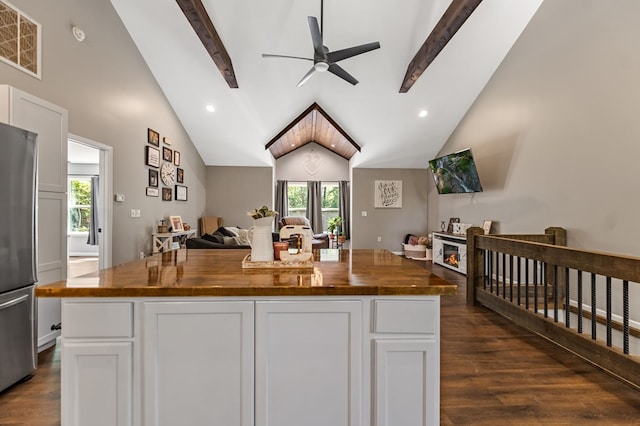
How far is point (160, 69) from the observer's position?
4.70 m

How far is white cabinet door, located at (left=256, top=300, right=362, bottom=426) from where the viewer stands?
1309 millimetres

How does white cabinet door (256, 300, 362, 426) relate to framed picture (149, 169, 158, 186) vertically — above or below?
below

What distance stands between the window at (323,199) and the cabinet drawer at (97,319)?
776 cm

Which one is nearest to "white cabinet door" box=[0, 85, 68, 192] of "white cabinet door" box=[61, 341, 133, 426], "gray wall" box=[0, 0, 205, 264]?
"gray wall" box=[0, 0, 205, 264]

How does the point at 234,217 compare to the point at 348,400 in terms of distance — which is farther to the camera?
the point at 234,217

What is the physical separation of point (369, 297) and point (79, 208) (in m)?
8.24

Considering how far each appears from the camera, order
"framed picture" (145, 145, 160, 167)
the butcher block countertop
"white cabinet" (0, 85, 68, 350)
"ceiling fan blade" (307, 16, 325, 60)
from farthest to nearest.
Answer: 1. "framed picture" (145, 145, 160, 167)
2. "ceiling fan blade" (307, 16, 325, 60)
3. "white cabinet" (0, 85, 68, 350)
4. the butcher block countertop

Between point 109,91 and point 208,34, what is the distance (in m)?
1.46

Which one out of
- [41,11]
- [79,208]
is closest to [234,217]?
[79,208]

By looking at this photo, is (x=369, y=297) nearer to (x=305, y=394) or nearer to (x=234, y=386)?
(x=305, y=394)

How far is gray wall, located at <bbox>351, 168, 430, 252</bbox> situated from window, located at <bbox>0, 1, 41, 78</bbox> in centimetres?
606

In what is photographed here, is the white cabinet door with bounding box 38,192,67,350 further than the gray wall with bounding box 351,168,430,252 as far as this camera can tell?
No

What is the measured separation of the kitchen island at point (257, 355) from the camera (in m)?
1.27

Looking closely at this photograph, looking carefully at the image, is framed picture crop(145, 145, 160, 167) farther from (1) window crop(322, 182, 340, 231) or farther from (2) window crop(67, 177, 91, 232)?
(1) window crop(322, 182, 340, 231)
